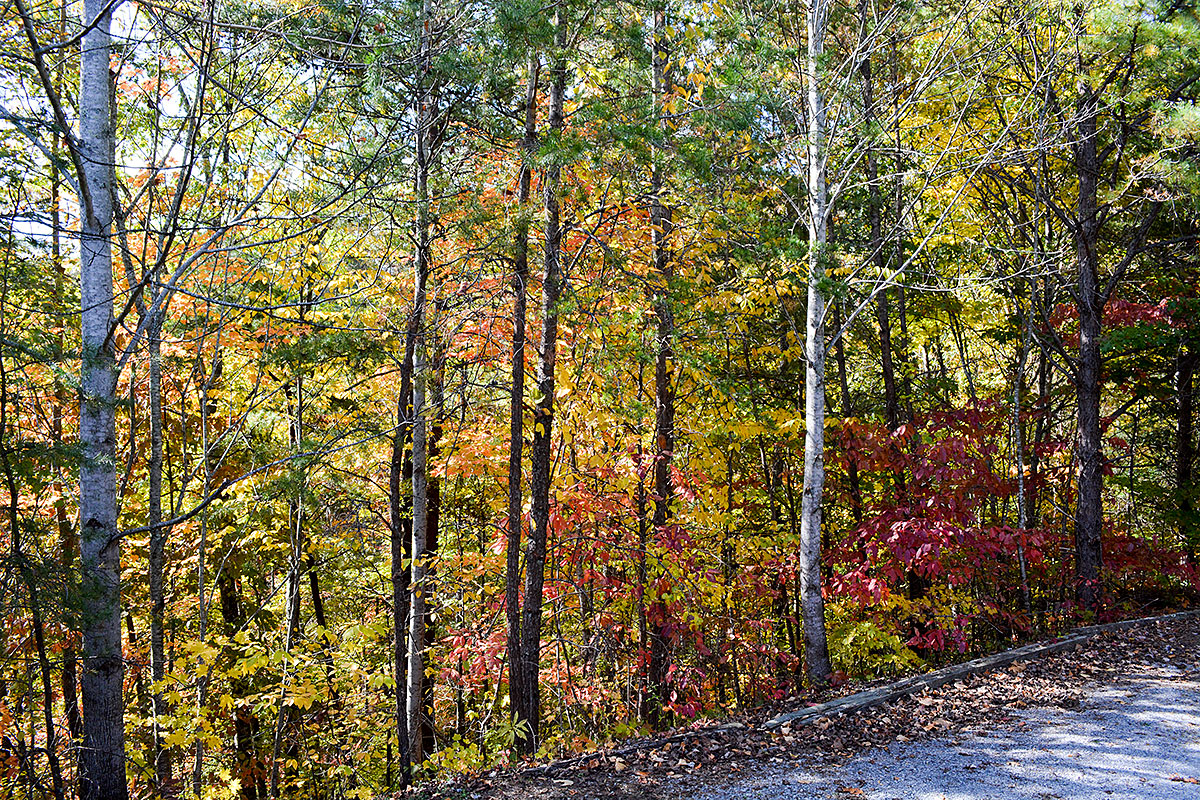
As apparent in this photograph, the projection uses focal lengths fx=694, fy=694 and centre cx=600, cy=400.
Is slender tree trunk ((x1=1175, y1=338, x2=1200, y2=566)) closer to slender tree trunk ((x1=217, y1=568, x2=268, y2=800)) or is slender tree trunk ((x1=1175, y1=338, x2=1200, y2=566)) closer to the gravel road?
the gravel road

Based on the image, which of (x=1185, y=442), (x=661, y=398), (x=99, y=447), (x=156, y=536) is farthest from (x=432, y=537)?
(x=1185, y=442)

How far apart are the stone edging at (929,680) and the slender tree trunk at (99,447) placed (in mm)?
4526

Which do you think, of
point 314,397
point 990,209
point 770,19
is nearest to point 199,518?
point 314,397

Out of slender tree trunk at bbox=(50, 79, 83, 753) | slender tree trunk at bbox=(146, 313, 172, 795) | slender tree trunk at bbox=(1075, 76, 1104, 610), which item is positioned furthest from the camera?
slender tree trunk at bbox=(1075, 76, 1104, 610)

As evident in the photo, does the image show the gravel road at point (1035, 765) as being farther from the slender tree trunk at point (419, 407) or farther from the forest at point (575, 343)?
the slender tree trunk at point (419, 407)

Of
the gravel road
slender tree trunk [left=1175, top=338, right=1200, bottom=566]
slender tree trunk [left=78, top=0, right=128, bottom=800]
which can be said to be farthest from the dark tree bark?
slender tree trunk [left=1175, top=338, right=1200, bottom=566]

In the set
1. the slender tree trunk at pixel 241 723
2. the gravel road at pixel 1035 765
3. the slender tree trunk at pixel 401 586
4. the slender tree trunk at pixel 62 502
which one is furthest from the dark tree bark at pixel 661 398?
the slender tree trunk at pixel 241 723

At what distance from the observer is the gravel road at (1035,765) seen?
4.31 metres

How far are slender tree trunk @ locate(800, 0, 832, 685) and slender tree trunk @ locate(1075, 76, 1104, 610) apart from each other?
152 inches

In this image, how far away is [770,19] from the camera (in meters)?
7.60

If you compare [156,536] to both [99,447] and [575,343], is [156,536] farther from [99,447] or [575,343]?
[575,343]

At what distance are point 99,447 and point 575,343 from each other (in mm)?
4915

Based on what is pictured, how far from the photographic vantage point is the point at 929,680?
6.27 m

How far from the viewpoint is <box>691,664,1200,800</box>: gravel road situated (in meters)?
4.31
